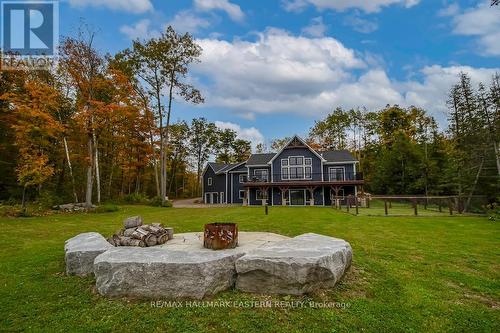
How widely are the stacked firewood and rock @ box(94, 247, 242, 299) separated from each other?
4.51ft

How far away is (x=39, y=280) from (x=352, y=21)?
46.1ft

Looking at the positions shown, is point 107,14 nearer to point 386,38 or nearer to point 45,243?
point 45,243

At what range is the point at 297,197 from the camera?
94.9 feet

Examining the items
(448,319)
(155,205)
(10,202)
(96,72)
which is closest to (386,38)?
(448,319)

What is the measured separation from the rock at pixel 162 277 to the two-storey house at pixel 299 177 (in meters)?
23.2

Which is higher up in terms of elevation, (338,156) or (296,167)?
(338,156)

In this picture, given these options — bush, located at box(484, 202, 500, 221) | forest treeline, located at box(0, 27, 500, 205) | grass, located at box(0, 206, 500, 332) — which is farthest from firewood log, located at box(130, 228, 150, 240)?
bush, located at box(484, 202, 500, 221)

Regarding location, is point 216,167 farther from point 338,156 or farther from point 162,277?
point 162,277

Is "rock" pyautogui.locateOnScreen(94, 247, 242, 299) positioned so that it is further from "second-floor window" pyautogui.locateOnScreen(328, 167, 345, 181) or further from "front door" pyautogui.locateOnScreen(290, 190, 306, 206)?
"second-floor window" pyautogui.locateOnScreen(328, 167, 345, 181)

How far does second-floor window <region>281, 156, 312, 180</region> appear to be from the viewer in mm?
28688

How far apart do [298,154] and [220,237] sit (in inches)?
952

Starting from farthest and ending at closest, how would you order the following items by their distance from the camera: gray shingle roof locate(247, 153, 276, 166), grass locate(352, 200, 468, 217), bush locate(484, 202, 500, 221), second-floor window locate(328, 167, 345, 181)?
gray shingle roof locate(247, 153, 276, 166) < second-floor window locate(328, 167, 345, 181) < grass locate(352, 200, 468, 217) < bush locate(484, 202, 500, 221)

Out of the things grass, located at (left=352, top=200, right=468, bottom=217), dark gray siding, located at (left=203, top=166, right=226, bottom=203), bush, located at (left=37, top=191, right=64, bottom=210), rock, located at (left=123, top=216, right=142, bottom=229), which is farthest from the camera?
dark gray siding, located at (left=203, top=166, right=226, bottom=203)

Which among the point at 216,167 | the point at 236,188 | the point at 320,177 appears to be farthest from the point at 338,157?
the point at 216,167
